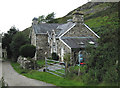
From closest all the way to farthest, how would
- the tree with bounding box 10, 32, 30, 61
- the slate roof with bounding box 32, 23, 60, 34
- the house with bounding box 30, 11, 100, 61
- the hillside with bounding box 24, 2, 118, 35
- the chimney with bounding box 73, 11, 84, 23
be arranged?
the hillside with bounding box 24, 2, 118, 35 → the house with bounding box 30, 11, 100, 61 → the chimney with bounding box 73, 11, 84, 23 → the tree with bounding box 10, 32, 30, 61 → the slate roof with bounding box 32, 23, 60, 34

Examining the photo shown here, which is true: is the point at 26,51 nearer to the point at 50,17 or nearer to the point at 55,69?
the point at 55,69

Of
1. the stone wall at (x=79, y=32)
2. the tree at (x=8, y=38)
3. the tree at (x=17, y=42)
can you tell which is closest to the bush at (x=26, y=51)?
the tree at (x=17, y=42)

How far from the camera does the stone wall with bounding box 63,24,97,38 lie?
2272 cm

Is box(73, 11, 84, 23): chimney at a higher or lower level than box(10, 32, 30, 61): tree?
higher

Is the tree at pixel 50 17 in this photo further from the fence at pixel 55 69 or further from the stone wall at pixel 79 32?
the fence at pixel 55 69

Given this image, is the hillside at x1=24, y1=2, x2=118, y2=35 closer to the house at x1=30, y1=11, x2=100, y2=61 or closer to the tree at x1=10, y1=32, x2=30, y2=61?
the house at x1=30, y1=11, x2=100, y2=61

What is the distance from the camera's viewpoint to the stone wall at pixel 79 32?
22719 mm

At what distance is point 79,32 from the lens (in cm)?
2330

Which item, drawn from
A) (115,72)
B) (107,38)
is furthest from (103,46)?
(115,72)

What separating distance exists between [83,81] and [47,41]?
866 inches

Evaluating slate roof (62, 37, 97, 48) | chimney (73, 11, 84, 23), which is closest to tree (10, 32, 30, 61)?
slate roof (62, 37, 97, 48)

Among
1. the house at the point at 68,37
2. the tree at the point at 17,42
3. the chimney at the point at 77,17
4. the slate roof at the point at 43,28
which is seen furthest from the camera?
the slate roof at the point at 43,28

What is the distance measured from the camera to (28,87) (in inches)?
359

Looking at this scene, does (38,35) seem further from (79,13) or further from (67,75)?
(67,75)
